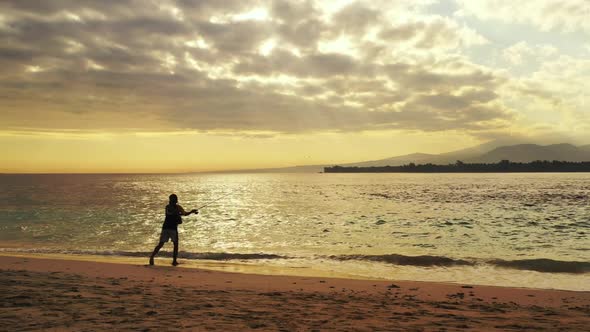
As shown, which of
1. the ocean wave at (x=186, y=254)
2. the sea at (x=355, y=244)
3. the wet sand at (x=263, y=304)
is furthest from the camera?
the ocean wave at (x=186, y=254)

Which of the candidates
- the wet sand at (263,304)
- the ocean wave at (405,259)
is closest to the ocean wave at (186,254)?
the ocean wave at (405,259)

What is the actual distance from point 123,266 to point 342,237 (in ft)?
52.4

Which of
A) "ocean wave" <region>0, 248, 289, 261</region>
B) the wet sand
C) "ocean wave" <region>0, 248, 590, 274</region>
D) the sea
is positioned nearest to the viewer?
the wet sand

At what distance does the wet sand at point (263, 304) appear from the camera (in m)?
7.83

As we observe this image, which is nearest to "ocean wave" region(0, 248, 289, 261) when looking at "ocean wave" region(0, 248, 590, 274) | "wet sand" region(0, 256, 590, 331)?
"ocean wave" region(0, 248, 590, 274)

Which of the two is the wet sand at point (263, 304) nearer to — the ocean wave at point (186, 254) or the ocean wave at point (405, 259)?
the ocean wave at point (405, 259)

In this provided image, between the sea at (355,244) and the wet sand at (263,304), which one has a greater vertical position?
the wet sand at (263,304)

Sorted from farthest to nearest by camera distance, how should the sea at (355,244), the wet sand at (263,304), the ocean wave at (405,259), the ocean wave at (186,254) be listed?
the ocean wave at (186,254) → the ocean wave at (405,259) → the sea at (355,244) → the wet sand at (263,304)

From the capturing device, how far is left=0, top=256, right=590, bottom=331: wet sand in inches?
308

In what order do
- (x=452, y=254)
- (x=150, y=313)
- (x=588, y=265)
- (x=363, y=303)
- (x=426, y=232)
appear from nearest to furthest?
(x=150, y=313)
(x=363, y=303)
(x=588, y=265)
(x=452, y=254)
(x=426, y=232)

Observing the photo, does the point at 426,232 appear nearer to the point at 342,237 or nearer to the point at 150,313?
the point at 342,237

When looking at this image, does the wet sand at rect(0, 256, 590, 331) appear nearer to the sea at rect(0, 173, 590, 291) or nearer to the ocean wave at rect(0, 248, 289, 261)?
the sea at rect(0, 173, 590, 291)

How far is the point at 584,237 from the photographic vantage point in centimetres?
2747

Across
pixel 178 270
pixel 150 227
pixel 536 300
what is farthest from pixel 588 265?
pixel 150 227
